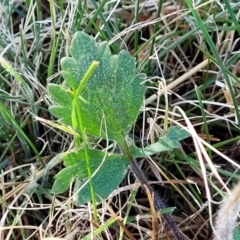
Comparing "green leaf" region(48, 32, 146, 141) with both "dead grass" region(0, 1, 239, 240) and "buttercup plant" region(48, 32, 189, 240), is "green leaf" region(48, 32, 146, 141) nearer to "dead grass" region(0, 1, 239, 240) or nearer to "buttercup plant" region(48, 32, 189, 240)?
"buttercup plant" region(48, 32, 189, 240)

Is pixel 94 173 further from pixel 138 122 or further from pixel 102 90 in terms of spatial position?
pixel 138 122

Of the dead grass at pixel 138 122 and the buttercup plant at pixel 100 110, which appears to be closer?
the buttercup plant at pixel 100 110

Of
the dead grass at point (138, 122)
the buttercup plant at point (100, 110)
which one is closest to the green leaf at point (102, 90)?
the buttercup plant at point (100, 110)

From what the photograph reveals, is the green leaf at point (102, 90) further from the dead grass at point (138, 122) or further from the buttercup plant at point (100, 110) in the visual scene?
the dead grass at point (138, 122)

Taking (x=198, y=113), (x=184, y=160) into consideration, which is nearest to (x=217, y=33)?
(x=198, y=113)

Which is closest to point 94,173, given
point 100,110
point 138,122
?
point 100,110

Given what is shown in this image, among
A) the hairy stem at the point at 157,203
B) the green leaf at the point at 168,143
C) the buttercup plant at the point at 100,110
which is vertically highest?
the buttercup plant at the point at 100,110

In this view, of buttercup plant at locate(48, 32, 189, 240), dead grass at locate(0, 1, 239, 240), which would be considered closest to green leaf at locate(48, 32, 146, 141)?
buttercup plant at locate(48, 32, 189, 240)
